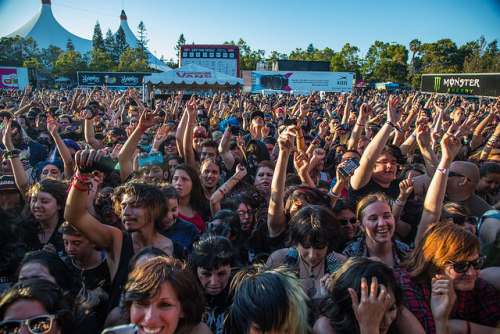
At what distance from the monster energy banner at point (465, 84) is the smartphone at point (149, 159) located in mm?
19562

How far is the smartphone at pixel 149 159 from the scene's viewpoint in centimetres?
406

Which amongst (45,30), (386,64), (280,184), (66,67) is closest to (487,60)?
(280,184)

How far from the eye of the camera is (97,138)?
21.0 feet

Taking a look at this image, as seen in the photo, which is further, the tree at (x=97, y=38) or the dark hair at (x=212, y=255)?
the tree at (x=97, y=38)

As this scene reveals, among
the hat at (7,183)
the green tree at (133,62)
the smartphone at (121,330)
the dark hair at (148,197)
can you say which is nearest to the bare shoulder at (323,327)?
the smartphone at (121,330)

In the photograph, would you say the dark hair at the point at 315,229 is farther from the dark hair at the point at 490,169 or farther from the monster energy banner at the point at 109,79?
the monster energy banner at the point at 109,79

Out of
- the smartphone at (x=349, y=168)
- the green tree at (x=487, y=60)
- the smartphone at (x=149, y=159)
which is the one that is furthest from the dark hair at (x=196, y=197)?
the green tree at (x=487, y=60)

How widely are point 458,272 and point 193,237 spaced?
2073mm

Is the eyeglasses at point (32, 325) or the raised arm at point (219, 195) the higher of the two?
the raised arm at point (219, 195)

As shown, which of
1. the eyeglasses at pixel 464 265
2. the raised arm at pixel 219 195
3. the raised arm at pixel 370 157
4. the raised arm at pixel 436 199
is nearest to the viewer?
the eyeglasses at pixel 464 265

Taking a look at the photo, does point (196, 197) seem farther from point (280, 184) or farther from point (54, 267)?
point (54, 267)

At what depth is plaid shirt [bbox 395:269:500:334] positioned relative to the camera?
6.53 feet

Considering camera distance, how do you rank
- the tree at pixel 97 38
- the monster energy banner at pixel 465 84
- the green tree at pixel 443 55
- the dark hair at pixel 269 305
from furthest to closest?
the tree at pixel 97 38 < the green tree at pixel 443 55 < the monster energy banner at pixel 465 84 < the dark hair at pixel 269 305

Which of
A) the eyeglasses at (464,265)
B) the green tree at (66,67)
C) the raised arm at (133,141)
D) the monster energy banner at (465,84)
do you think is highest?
the green tree at (66,67)
